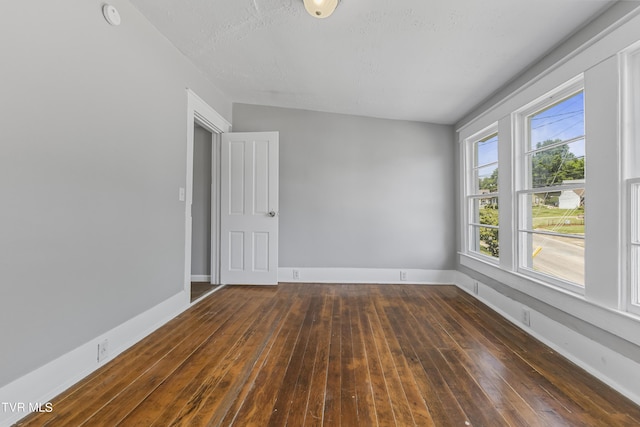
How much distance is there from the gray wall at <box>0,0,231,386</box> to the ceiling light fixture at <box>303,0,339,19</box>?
135 cm

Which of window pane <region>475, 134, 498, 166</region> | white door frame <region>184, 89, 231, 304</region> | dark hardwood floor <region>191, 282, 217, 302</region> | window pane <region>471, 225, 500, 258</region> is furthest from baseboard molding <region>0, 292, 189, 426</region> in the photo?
window pane <region>475, 134, 498, 166</region>

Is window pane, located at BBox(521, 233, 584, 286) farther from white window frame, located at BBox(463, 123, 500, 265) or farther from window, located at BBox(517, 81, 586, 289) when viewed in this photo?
white window frame, located at BBox(463, 123, 500, 265)

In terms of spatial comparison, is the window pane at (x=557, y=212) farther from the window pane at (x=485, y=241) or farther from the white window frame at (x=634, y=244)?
the window pane at (x=485, y=241)

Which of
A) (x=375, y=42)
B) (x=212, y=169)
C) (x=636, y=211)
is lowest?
(x=636, y=211)

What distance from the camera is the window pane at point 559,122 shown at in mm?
1947

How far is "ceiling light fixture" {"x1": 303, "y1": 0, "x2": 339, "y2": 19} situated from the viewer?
1729 mm

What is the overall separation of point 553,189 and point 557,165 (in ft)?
0.67

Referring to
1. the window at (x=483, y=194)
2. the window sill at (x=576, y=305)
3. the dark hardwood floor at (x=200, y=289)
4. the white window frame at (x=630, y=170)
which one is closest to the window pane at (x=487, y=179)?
the window at (x=483, y=194)

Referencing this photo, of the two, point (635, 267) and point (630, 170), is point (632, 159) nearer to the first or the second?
point (630, 170)

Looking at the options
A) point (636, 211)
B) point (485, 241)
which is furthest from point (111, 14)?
point (485, 241)

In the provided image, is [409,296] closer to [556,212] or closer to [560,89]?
[556,212]

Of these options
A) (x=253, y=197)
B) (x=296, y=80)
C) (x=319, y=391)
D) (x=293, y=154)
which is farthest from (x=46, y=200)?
(x=293, y=154)

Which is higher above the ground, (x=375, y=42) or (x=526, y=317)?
(x=375, y=42)

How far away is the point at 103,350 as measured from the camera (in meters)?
1.70
